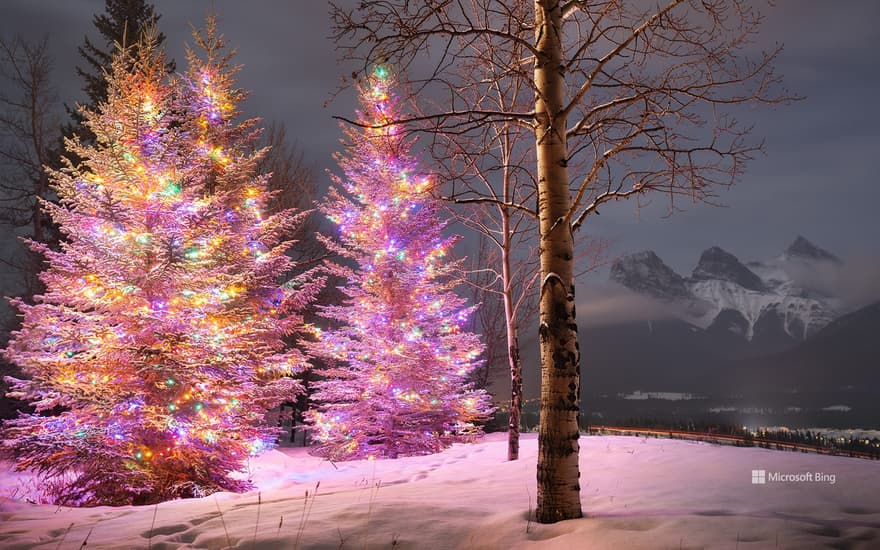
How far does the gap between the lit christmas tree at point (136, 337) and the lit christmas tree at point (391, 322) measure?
3.23 metres

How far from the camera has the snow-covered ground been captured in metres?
3.59

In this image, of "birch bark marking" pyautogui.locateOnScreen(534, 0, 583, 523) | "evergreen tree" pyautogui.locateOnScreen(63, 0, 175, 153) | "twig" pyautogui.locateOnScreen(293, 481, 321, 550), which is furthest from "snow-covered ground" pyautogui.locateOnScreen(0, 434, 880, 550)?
"evergreen tree" pyautogui.locateOnScreen(63, 0, 175, 153)

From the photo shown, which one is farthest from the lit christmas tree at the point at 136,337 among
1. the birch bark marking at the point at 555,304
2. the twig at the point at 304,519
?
the birch bark marking at the point at 555,304

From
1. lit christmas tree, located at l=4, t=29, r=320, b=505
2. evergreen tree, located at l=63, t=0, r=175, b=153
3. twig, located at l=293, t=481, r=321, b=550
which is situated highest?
evergreen tree, located at l=63, t=0, r=175, b=153

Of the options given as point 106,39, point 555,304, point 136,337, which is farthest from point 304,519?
point 106,39

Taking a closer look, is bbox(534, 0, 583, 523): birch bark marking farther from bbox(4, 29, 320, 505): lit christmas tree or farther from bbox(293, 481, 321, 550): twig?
bbox(4, 29, 320, 505): lit christmas tree

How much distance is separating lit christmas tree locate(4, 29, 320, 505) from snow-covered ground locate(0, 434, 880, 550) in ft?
3.70

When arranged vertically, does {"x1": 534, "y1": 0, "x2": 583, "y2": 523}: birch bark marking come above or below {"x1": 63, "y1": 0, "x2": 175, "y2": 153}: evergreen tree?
below

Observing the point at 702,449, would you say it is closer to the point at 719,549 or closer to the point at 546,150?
Result: the point at 719,549

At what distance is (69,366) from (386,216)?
7.39m

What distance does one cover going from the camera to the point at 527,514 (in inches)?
173

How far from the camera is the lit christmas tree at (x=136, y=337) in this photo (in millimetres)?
7398

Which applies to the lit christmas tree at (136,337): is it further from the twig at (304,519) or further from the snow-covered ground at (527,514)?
the twig at (304,519)

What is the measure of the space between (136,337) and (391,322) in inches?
228
